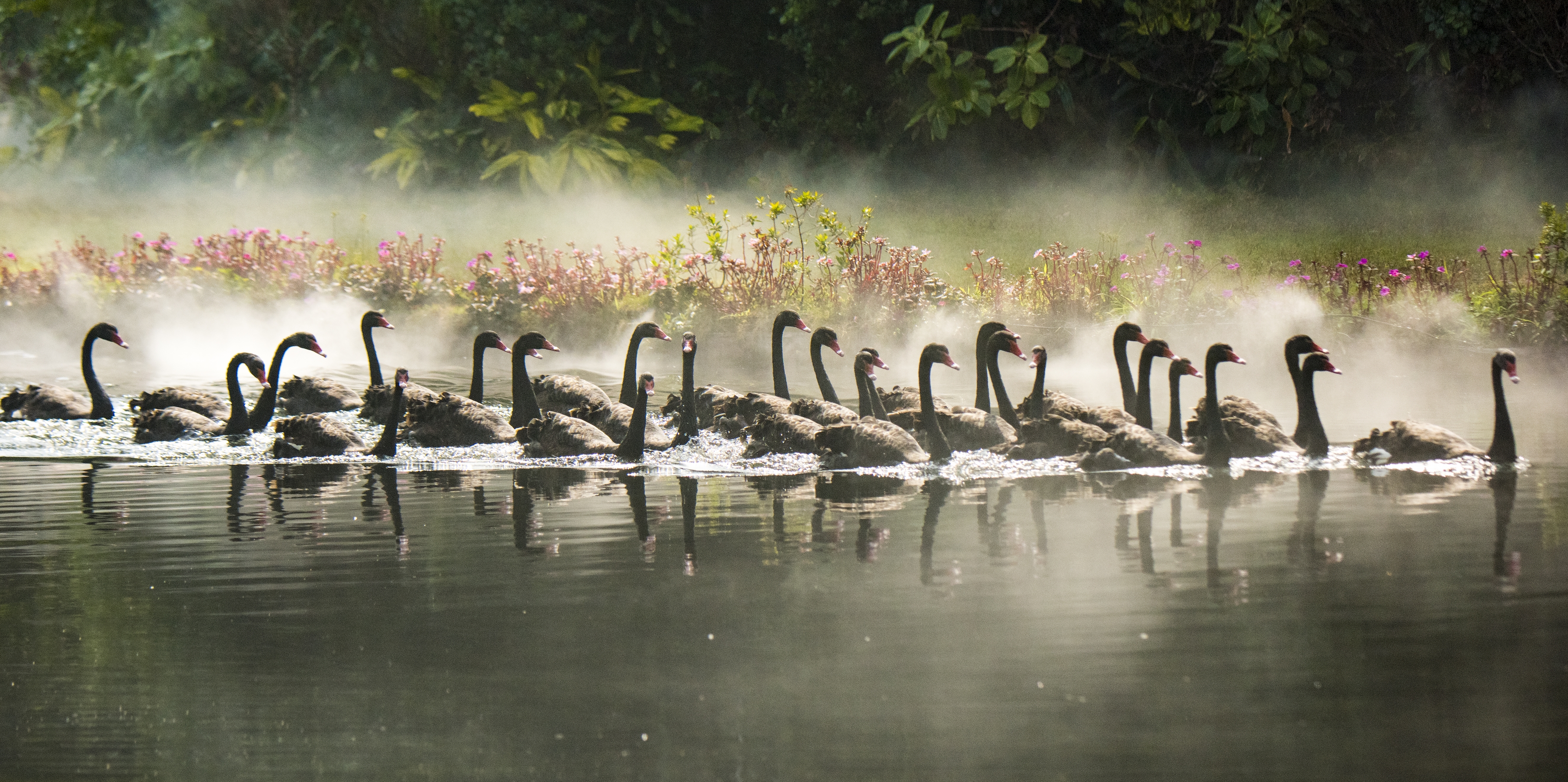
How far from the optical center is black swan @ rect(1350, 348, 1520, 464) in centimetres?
1056

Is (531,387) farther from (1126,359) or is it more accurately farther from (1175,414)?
(1175,414)

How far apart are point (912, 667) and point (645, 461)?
650 cm

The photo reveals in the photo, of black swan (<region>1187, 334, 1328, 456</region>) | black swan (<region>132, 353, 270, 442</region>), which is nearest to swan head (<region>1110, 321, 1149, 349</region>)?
black swan (<region>1187, 334, 1328, 456</region>)

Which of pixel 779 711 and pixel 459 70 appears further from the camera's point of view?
pixel 459 70

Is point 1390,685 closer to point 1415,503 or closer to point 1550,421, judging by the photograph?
point 1415,503

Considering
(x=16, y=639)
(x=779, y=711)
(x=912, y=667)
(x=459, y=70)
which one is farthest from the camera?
(x=459, y=70)

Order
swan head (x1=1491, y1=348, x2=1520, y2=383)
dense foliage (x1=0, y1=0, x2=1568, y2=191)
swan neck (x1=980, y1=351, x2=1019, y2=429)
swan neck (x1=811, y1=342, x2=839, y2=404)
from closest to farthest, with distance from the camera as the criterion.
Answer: swan head (x1=1491, y1=348, x2=1520, y2=383), swan neck (x1=980, y1=351, x2=1019, y2=429), swan neck (x1=811, y1=342, x2=839, y2=404), dense foliage (x1=0, y1=0, x2=1568, y2=191)

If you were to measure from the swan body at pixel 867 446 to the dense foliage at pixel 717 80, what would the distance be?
14.1 meters

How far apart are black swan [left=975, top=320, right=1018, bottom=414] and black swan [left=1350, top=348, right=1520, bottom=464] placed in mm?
3281

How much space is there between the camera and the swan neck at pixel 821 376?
553 inches

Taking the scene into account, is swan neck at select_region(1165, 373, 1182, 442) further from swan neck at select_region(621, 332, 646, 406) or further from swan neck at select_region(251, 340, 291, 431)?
swan neck at select_region(251, 340, 291, 431)

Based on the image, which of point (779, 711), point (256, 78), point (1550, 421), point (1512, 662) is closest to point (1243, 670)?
point (1512, 662)

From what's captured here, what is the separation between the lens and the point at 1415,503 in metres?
9.47

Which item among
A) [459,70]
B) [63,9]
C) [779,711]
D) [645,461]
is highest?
[63,9]
